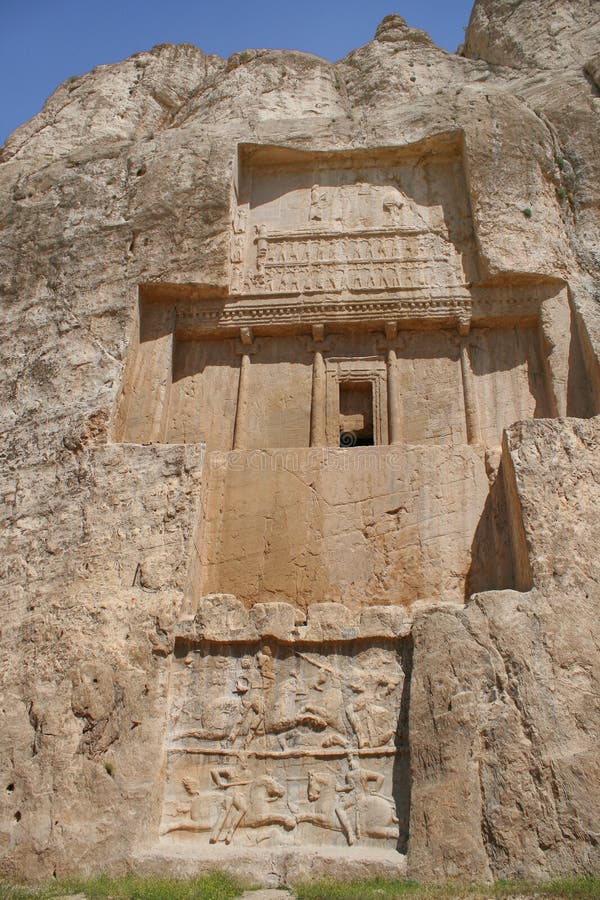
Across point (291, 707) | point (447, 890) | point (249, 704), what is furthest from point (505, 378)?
point (447, 890)

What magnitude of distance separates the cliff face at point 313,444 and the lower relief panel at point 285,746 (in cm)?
9

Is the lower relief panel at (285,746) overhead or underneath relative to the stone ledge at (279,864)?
overhead

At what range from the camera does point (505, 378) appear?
10562 mm

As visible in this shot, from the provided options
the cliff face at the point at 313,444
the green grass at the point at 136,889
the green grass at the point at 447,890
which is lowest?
the green grass at the point at 136,889

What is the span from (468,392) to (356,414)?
57.6 inches

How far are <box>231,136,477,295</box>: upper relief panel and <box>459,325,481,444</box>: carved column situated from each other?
2.62 ft

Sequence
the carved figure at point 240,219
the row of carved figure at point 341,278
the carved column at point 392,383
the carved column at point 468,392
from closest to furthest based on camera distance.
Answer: the carved column at point 468,392 < the carved column at point 392,383 < the row of carved figure at point 341,278 < the carved figure at point 240,219

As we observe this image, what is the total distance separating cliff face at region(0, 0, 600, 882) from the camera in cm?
677

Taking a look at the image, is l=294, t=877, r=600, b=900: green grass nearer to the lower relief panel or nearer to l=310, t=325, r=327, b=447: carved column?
the lower relief panel

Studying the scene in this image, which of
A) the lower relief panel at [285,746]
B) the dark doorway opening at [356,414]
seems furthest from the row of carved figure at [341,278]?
the lower relief panel at [285,746]

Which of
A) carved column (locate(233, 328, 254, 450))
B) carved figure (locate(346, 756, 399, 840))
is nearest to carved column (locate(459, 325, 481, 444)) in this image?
carved column (locate(233, 328, 254, 450))

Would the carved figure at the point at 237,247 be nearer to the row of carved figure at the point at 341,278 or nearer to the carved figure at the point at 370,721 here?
the row of carved figure at the point at 341,278

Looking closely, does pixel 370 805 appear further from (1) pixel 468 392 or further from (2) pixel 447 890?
(1) pixel 468 392

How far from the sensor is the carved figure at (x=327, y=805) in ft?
22.5
